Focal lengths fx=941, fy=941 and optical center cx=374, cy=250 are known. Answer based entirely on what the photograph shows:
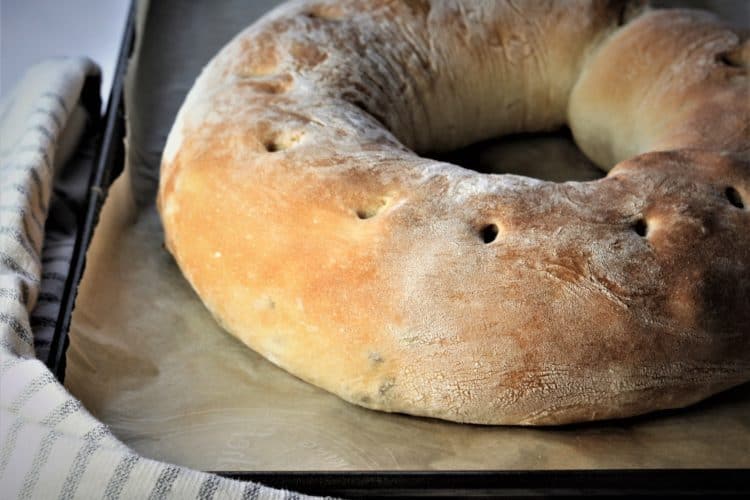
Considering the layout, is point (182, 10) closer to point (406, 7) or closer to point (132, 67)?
point (132, 67)

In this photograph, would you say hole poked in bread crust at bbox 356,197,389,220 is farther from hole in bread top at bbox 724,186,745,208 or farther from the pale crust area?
hole in bread top at bbox 724,186,745,208

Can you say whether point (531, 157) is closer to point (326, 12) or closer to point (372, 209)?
point (326, 12)

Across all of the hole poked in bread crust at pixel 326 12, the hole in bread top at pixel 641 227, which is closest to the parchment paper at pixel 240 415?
the hole in bread top at pixel 641 227

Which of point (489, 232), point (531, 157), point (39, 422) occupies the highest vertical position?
point (489, 232)

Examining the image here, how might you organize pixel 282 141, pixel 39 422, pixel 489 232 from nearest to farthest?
1. pixel 39 422
2. pixel 489 232
3. pixel 282 141

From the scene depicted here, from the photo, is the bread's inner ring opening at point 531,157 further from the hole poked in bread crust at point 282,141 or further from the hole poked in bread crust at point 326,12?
the hole poked in bread crust at point 282,141

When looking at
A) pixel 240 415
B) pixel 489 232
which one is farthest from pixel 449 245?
pixel 240 415
